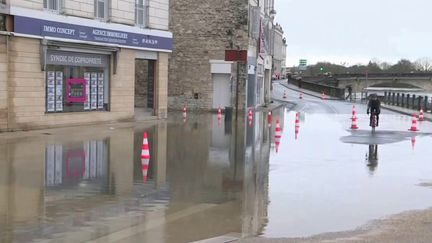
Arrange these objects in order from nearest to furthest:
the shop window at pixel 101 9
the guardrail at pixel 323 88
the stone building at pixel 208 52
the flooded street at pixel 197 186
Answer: the flooded street at pixel 197 186 → the shop window at pixel 101 9 → the stone building at pixel 208 52 → the guardrail at pixel 323 88

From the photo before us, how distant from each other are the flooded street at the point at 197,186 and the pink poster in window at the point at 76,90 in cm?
374

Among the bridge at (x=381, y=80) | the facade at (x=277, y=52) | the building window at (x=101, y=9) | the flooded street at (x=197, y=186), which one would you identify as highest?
the facade at (x=277, y=52)

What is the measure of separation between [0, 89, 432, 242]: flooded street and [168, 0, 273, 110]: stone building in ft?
58.3

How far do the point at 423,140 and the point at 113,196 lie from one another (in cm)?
1459

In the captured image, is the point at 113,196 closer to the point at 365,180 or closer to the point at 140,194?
the point at 140,194

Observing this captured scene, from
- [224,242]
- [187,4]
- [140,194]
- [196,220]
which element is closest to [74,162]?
[140,194]

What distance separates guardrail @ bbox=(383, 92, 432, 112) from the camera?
43.2 metres

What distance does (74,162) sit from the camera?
1405cm

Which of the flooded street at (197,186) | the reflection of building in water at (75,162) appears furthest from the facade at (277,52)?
the reflection of building in water at (75,162)

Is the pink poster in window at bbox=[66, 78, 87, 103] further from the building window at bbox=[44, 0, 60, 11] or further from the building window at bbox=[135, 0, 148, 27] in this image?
the building window at bbox=[135, 0, 148, 27]

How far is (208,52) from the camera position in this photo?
38.6 meters

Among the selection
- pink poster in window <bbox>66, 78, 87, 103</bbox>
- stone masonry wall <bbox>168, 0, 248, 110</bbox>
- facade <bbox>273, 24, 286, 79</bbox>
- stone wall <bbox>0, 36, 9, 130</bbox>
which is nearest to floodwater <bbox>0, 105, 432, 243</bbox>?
stone wall <bbox>0, 36, 9, 130</bbox>

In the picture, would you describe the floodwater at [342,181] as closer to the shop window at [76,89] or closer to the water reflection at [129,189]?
the water reflection at [129,189]

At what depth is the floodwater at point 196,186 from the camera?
8.23 metres
